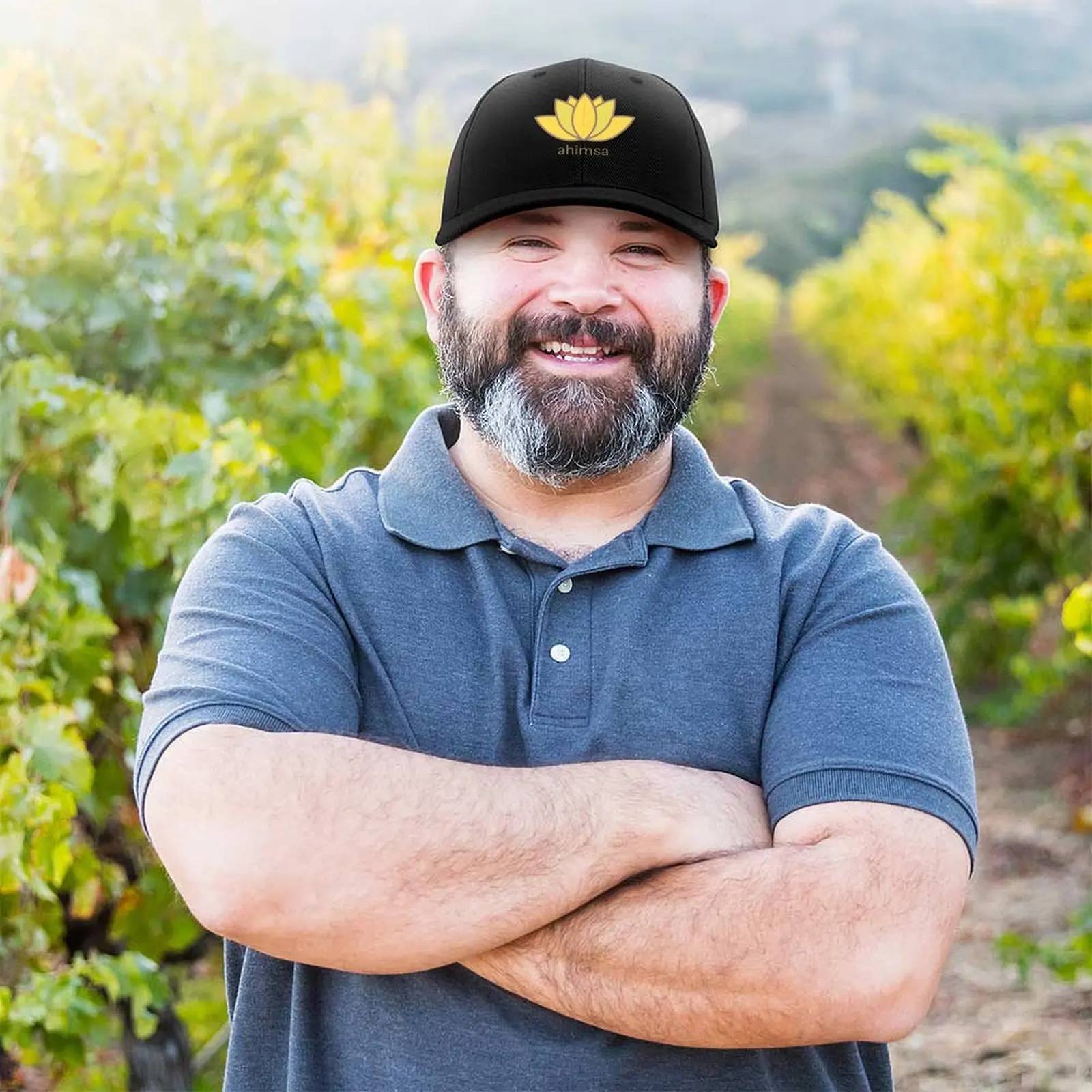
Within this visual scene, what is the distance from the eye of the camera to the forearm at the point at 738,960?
1.59m

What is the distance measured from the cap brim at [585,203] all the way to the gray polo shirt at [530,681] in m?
0.35

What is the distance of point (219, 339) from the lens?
3.09 metres

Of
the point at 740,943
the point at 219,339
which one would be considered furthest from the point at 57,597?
the point at 740,943

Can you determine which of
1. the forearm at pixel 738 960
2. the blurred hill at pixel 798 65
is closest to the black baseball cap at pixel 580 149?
the forearm at pixel 738 960

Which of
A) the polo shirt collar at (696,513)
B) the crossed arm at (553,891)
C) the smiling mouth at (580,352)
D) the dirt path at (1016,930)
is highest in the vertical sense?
the smiling mouth at (580,352)

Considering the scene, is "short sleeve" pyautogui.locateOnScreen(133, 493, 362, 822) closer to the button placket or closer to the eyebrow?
the button placket

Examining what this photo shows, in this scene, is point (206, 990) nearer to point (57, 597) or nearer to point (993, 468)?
point (57, 597)

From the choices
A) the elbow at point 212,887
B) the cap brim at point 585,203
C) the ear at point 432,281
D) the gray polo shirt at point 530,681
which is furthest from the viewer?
the ear at point 432,281

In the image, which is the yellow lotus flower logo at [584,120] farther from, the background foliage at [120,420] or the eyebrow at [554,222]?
the background foliage at [120,420]

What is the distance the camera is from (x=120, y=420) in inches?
97.5

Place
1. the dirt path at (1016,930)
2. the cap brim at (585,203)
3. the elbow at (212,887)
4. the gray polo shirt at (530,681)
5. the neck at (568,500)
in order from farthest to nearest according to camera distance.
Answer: the dirt path at (1016,930)
the neck at (568,500)
the cap brim at (585,203)
the gray polo shirt at (530,681)
the elbow at (212,887)

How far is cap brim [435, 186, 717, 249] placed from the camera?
1817mm

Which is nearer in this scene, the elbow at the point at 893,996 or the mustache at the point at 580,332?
the elbow at the point at 893,996

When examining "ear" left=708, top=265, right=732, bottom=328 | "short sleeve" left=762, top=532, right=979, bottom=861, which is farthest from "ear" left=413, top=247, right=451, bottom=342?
"short sleeve" left=762, top=532, right=979, bottom=861
